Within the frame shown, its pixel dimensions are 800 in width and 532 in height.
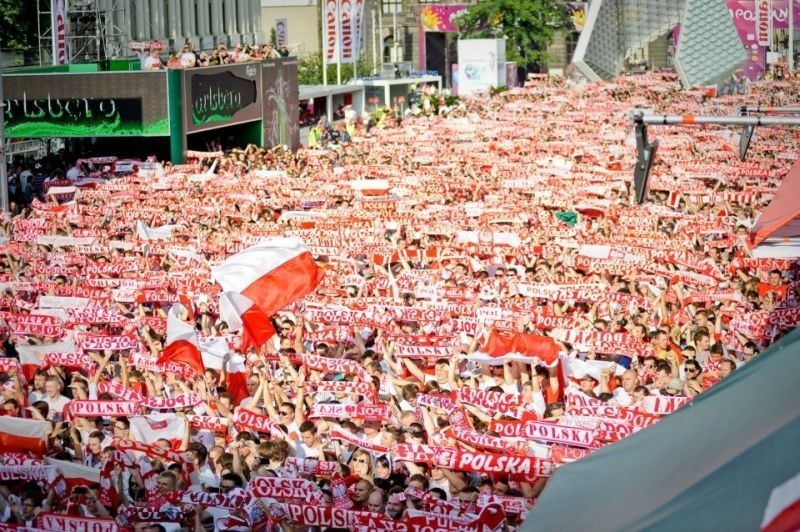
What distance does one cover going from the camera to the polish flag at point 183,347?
12375mm

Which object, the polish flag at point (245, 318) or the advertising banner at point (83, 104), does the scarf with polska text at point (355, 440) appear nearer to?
the polish flag at point (245, 318)

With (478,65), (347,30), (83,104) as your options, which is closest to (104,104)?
(83,104)

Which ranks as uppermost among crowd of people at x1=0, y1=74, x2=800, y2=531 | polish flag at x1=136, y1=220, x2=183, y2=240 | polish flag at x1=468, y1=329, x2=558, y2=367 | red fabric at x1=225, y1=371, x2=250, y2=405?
polish flag at x1=468, y1=329, x2=558, y2=367

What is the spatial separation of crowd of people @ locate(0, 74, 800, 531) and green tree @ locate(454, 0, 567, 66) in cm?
6798

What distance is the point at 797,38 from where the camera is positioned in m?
82.6

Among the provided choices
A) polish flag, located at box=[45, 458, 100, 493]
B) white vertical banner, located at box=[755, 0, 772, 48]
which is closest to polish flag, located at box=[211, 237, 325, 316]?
polish flag, located at box=[45, 458, 100, 493]

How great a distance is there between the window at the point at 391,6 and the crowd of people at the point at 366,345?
78272 millimetres

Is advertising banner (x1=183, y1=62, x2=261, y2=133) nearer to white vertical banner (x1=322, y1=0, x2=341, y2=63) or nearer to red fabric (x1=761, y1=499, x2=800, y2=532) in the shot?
white vertical banner (x1=322, y1=0, x2=341, y2=63)

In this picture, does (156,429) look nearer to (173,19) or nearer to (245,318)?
(245,318)

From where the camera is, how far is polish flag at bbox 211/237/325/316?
1406cm

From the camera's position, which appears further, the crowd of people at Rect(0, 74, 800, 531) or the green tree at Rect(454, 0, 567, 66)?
the green tree at Rect(454, 0, 567, 66)

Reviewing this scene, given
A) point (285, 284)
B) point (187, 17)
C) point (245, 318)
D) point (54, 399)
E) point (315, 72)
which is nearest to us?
point (54, 399)

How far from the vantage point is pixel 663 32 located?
7912 cm

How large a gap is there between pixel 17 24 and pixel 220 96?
98.2ft
